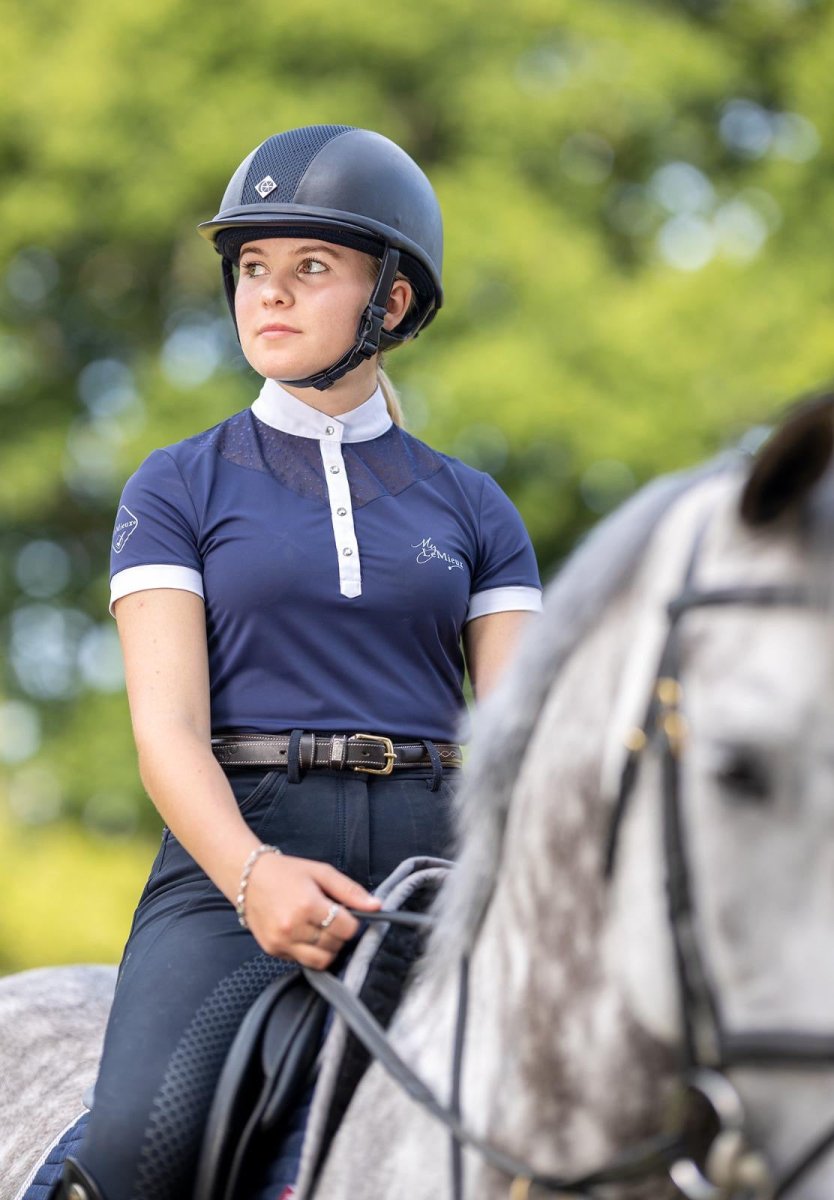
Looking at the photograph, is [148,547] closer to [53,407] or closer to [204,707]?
[204,707]

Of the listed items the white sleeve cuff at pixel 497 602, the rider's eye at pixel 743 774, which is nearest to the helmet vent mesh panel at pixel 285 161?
the white sleeve cuff at pixel 497 602

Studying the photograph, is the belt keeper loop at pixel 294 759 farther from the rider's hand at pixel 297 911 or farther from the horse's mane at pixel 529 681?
the horse's mane at pixel 529 681

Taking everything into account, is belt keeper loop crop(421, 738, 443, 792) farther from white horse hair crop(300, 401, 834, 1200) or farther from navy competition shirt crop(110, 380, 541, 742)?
white horse hair crop(300, 401, 834, 1200)

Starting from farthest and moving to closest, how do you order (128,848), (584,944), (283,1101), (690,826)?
(128,848) → (283,1101) → (584,944) → (690,826)

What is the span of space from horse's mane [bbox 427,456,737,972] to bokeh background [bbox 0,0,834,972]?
9.52 meters

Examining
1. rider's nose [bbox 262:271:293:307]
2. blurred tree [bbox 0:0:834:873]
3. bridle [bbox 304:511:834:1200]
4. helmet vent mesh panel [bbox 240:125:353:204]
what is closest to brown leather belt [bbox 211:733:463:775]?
rider's nose [bbox 262:271:293:307]

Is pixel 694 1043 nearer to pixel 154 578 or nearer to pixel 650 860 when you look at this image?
pixel 650 860

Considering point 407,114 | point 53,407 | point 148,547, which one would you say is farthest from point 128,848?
point 148,547

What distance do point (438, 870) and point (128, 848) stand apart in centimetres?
1045

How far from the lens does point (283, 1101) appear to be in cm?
243

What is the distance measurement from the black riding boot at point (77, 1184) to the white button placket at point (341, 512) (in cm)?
110

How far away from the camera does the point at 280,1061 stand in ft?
8.03

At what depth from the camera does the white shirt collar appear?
3146 mm

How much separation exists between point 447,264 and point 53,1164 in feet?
34.5
